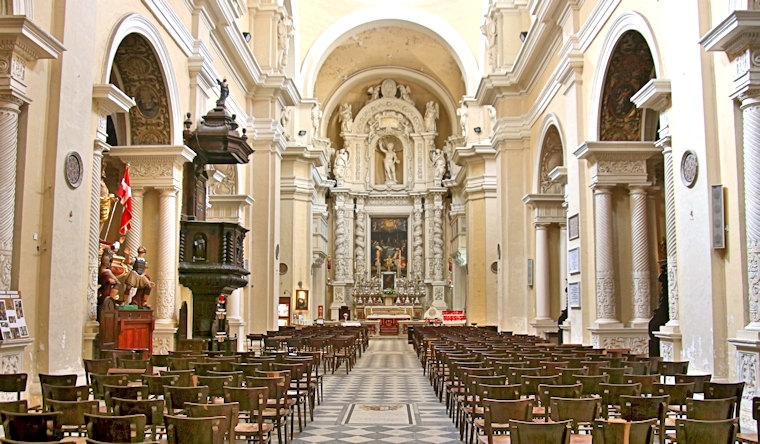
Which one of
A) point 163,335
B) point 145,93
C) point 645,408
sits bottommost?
point 645,408

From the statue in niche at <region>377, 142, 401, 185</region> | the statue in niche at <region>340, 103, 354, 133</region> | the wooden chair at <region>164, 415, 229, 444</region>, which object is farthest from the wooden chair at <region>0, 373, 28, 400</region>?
the statue in niche at <region>377, 142, 401, 185</region>

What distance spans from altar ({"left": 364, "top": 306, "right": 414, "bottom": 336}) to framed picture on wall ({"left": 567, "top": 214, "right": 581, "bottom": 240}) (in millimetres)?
17047

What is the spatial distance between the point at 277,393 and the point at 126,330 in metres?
5.78

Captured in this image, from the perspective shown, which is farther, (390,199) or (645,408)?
(390,199)

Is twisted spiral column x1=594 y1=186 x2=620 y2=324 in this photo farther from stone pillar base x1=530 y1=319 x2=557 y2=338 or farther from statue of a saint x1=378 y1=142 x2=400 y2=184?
statue of a saint x1=378 y1=142 x2=400 y2=184

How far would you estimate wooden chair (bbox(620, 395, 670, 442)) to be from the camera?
5535mm

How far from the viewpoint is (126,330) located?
11.9 m

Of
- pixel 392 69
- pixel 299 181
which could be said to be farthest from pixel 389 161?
pixel 299 181

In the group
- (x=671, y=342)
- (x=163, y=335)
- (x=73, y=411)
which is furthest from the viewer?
(x=163, y=335)

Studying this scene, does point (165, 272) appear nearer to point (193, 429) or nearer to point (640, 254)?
point (640, 254)

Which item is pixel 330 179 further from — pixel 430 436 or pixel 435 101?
pixel 430 436

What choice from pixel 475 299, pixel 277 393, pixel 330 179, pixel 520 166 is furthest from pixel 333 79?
pixel 277 393

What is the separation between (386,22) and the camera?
3161 cm

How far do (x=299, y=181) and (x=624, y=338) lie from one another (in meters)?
18.3
